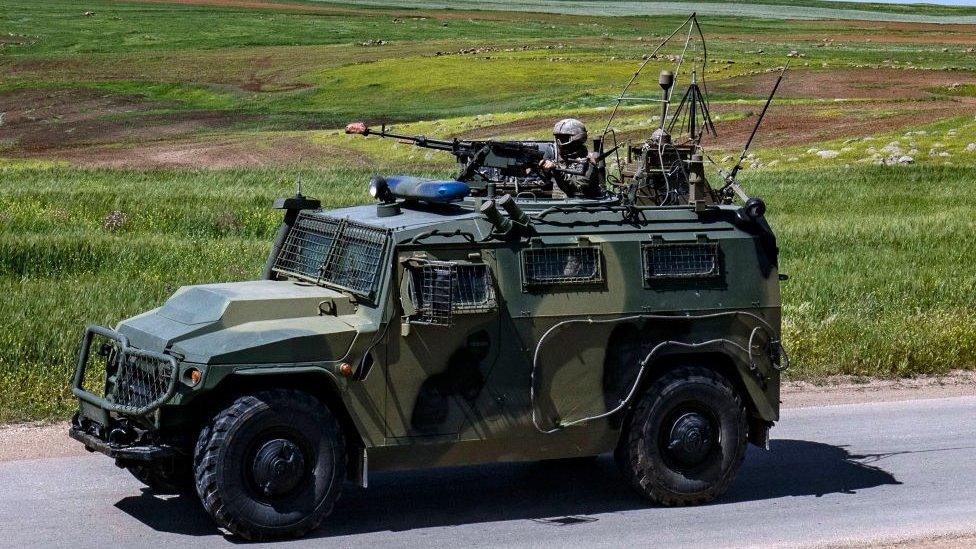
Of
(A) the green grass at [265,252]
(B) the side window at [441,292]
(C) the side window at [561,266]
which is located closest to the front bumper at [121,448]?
(B) the side window at [441,292]

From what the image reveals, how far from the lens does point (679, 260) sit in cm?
1119

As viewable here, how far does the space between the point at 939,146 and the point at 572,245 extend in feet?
116

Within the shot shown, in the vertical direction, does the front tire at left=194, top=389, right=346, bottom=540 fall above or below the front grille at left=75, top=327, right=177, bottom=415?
below

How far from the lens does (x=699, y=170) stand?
1240 centimetres

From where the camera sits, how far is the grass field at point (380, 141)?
19.2 meters

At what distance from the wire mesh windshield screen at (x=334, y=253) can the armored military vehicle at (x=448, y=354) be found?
18mm

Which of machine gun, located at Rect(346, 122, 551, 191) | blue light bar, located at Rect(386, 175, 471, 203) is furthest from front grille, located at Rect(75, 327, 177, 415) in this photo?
machine gun, located at Rect(346, 122, 551, 191)

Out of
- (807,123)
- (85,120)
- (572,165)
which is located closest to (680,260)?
(572,165)

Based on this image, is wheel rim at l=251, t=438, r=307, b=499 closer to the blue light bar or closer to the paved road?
the paved road

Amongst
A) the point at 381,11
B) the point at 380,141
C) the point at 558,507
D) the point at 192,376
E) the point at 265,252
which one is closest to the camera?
the point at 192,376

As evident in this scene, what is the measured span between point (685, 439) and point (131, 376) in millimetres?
3905

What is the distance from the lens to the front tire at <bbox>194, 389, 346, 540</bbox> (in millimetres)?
9734

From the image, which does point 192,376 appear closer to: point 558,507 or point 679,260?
point 558,507

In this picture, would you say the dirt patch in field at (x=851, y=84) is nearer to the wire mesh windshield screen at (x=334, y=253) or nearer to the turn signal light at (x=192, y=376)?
the wire mesh windshield screen at (x=334, y=253)
